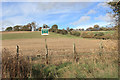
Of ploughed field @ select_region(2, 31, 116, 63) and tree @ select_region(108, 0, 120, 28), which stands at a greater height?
tree @ select_region(108, 0, 120, 28)

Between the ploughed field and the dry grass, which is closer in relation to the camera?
the dry grass

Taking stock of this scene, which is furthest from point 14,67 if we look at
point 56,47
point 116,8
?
point 56,47

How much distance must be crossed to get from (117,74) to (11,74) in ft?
12.6

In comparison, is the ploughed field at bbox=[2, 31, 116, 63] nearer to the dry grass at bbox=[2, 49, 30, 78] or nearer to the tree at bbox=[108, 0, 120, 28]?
the dry grass at bbox=[2, 49, 30, 78]

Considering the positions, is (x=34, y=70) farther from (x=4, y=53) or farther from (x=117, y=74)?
(x=117, y=74)

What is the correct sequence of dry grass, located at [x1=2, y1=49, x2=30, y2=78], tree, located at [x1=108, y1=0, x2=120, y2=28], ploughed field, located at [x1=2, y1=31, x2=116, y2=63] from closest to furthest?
dry grass, located at [x1=2, y1=49, x2=30, y2=78] < tree, located at [x1=108, y1=0, x2=120, y2=28] < ploughed field, located at [x1=2, y1=31, x2=116, y2=63]

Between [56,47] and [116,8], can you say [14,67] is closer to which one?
[116,8]

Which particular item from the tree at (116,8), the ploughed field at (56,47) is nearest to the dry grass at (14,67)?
the ploughed field at (56,47)

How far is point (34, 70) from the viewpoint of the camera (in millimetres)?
4328

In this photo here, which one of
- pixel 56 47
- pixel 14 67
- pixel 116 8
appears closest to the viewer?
pixel 14 67

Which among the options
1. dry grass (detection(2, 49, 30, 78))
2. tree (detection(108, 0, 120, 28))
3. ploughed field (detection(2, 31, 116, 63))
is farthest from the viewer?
ploughed field (detection(2, 31, 116, 63))

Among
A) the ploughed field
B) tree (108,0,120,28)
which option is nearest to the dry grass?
the ploughed field

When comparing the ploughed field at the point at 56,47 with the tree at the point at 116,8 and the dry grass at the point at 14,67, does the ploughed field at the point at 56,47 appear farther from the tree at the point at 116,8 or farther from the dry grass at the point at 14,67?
the tree at the point at 116,8

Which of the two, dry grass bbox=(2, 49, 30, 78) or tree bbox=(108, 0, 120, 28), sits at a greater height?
tree bbox=(108, 0, 120, 28)
